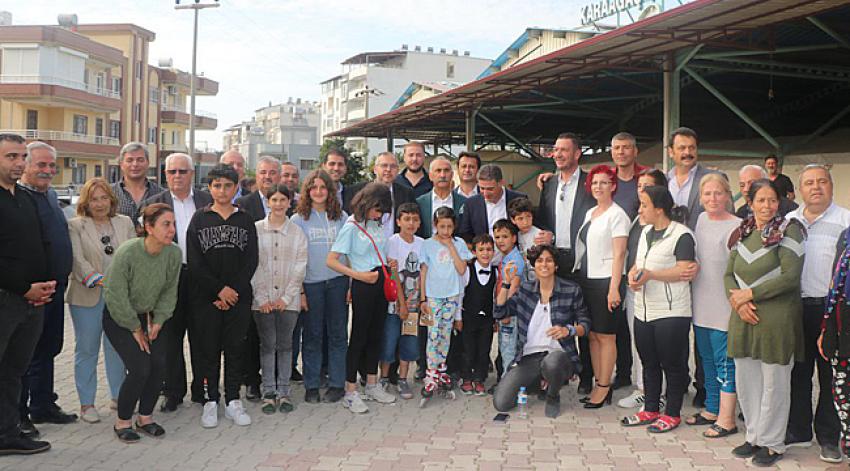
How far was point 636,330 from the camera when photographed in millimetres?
5145

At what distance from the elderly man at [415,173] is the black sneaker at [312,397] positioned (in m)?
2.00

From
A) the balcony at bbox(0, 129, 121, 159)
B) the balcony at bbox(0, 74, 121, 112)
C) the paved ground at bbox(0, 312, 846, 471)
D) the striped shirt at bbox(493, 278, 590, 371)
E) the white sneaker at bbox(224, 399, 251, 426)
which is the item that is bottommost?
the paved ground at bbox(0, 312, 846, 471)

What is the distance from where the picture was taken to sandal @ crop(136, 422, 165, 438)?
480cm

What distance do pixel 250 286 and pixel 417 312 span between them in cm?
139

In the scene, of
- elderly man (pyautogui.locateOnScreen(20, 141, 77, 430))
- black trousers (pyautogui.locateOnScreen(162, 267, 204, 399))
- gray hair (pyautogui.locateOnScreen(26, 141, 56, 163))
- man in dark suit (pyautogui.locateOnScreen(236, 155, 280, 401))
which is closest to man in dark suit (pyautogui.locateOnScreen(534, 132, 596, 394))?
man in dark suit (pyautogui.locateOnScreen(236, 155, 280, 401))

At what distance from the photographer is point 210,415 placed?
5.07 meters

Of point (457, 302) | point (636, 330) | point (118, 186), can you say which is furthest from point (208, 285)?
point (636, 330)

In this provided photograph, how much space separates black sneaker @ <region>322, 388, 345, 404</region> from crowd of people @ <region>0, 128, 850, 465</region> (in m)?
0.02

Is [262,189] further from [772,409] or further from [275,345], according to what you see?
[772,409]

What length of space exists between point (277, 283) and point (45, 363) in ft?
5.68

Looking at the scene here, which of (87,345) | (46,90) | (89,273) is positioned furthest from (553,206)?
(46,90)

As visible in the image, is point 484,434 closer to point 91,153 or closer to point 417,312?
point 417,312

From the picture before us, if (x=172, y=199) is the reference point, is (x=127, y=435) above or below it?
below

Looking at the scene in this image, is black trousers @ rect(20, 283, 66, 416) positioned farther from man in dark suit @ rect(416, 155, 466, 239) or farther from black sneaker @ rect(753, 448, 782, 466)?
black sneaker @ rect(753, 448, 782, 466)
